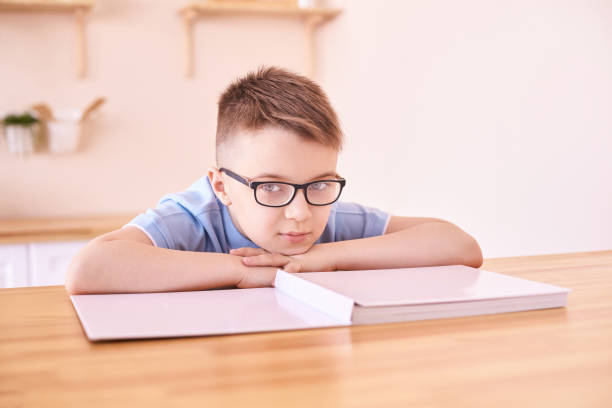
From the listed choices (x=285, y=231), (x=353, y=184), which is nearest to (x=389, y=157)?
(x=353, y=184)

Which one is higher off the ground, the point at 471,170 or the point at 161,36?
the point at 161,36

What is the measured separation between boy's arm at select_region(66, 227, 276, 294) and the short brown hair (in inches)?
10.2

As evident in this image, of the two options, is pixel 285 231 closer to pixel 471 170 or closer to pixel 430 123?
pixel 471 170

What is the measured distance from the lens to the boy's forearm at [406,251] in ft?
3.33

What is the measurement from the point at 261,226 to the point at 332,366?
55 cm

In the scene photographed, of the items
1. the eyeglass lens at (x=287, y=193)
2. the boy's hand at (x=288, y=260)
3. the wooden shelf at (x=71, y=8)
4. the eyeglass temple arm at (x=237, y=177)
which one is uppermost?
the wooden shelf at (x=71, y=8)

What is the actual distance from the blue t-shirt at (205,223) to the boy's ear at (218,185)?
0.06 metres

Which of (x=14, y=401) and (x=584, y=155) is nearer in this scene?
(x=14, y=401)

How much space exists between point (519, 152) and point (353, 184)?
0.97 metres

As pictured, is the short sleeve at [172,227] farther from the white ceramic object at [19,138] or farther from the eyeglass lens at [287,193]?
the white ceramic object at [19,138]

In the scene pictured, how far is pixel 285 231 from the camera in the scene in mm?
1007

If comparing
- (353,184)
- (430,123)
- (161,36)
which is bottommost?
(353,184)

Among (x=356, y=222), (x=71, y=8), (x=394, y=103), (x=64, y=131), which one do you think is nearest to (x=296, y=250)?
(x=356, y=222)

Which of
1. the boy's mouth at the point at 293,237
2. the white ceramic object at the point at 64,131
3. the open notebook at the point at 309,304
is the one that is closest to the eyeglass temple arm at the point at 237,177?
the boy's mouth at the point at 293,237
